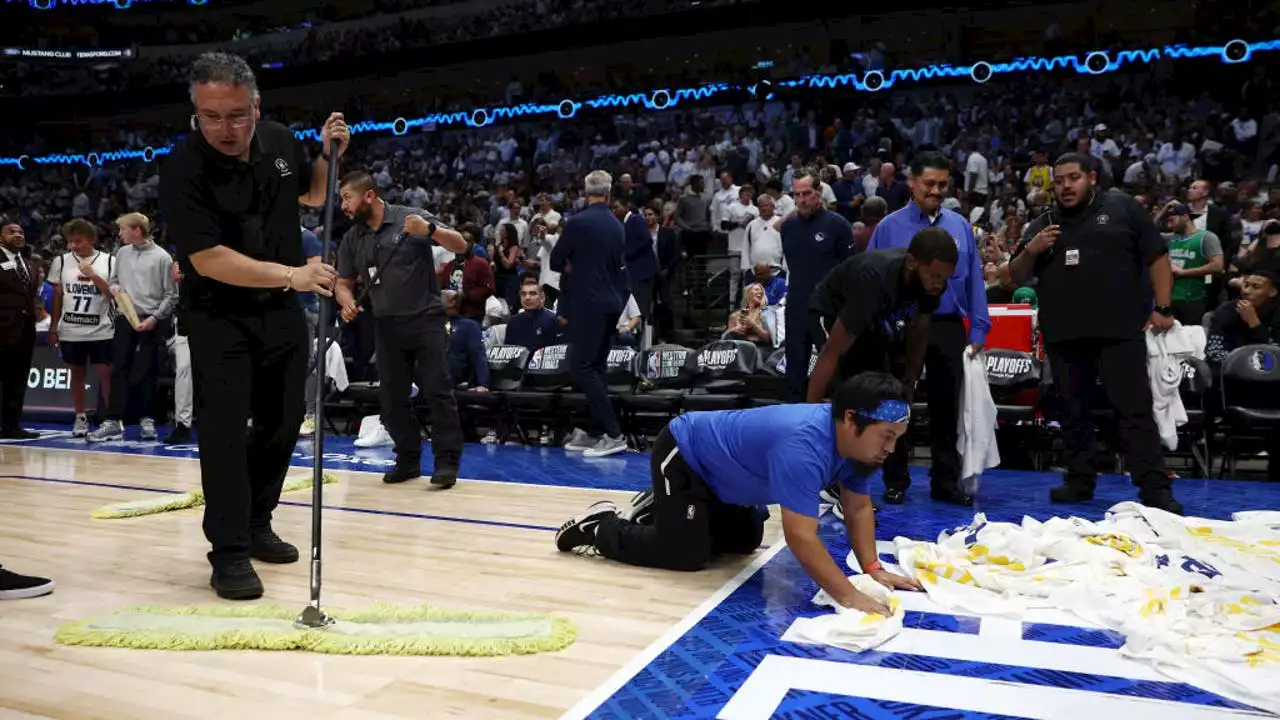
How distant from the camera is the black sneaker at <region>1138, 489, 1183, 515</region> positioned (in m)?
4.81

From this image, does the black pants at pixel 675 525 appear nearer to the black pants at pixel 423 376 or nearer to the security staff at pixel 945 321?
the security staff at pixel 945 321

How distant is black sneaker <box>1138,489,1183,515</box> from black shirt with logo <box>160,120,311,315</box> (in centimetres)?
417

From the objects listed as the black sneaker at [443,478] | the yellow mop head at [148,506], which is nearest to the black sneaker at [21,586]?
the yellow mop head at [148,506]

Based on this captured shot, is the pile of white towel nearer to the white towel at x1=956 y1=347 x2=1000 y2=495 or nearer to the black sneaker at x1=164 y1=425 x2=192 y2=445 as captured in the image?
the white towel at x1=956 y1=347 x2=1000 y2=495

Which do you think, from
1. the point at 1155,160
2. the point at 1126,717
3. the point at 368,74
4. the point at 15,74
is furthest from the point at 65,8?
the point at 1126,717

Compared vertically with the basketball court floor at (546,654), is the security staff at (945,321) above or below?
above

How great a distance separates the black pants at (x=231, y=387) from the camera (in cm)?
346

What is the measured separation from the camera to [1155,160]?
12500 mm

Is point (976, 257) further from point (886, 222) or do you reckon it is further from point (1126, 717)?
point (1126, 717)

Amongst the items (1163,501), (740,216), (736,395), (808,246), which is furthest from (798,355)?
(740,216)

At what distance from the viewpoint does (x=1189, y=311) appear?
25.3 feet

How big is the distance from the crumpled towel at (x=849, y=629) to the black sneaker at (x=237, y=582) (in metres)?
1.86

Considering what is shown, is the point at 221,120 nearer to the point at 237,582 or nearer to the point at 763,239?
the point at 237,582

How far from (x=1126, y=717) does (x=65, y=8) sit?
37835 millimetres
